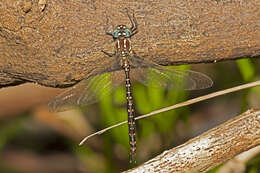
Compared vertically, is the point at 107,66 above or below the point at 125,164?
above

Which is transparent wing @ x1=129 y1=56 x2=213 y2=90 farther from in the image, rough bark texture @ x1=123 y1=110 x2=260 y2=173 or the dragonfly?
rough bark texture @ x1=123 y1=110 x2=260 y2=173


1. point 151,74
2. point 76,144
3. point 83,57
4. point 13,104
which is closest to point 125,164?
point 76,144

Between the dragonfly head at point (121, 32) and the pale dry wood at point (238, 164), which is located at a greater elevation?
the dragonfly head at point (121, 32)

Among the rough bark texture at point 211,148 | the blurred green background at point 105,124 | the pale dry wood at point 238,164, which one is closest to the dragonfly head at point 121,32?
the rough bark texture at point 211,148

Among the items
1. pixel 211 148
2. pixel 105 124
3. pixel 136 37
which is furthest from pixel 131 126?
pixel 211 148

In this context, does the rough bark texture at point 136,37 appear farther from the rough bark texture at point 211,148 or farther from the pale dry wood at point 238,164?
the pale dry wood at point 238,164

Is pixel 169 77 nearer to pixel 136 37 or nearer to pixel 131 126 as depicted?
pixel 131 126

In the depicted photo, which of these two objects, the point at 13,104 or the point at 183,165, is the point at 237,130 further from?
the point at 13,104
